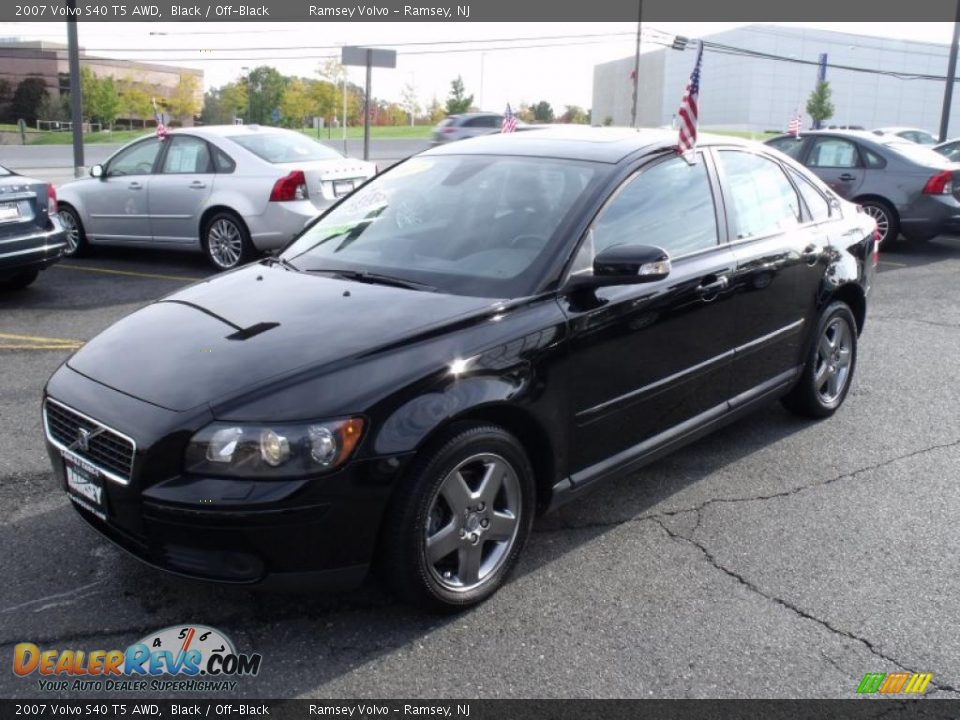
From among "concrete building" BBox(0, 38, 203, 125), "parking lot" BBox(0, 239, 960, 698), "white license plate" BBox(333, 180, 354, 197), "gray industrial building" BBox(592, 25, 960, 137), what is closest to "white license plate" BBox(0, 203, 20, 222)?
"white license plate" BBox(333, 180, 354, 197)

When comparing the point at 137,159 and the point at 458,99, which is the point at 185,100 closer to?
the point at 458,99

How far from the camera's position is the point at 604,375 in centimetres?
361

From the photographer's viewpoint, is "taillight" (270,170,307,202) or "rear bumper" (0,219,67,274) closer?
"rear bumper" (0,219,67,274)

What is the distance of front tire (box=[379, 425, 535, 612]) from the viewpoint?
294 cm

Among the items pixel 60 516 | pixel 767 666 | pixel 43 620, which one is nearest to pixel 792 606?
pixel 767 666

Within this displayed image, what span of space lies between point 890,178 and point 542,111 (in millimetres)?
92171

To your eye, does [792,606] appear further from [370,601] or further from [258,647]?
[258,647]

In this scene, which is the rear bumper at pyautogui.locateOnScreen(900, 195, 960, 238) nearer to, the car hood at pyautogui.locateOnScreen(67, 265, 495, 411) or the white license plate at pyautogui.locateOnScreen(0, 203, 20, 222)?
the car hood at pyautogui.locateOnScreen(67, 265, 495, 411)

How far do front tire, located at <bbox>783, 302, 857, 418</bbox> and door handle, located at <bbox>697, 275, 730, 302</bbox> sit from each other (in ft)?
3.80

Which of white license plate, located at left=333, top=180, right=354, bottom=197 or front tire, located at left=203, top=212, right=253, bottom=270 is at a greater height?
white license plate, located at left=333, top=180, right=354, bottom=197

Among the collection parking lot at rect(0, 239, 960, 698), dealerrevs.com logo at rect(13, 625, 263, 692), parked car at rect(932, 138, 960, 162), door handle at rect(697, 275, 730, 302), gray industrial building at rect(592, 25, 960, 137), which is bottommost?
dealerrevs.com logo at rect(13, 625, 263, 692)

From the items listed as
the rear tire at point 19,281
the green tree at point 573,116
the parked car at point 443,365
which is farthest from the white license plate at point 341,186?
the green tree at point 573,116

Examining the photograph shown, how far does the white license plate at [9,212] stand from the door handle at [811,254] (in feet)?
21.9

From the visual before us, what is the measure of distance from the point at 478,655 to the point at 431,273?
1.51m
